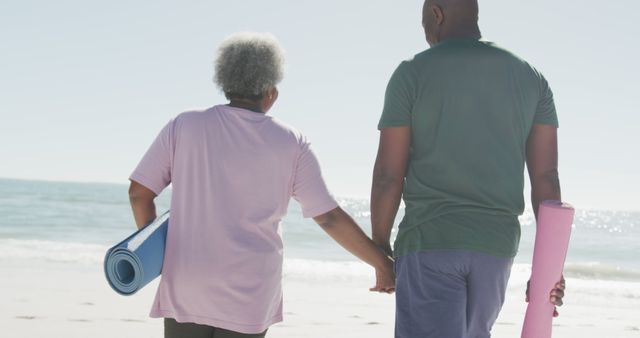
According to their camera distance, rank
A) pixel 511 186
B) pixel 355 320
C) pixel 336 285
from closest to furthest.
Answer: pixel 511 186 < pixel 355 320 < pixel 336 285

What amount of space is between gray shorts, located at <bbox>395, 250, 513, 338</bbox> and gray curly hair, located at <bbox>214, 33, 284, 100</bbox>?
0.74 m

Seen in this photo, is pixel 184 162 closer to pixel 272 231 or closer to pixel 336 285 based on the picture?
pixel 272 231

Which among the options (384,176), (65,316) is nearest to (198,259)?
Answer: (384,176)

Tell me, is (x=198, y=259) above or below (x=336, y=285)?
above

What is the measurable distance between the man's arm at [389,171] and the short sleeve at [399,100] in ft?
0.07

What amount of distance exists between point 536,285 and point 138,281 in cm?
118

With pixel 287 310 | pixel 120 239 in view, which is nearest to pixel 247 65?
pixel 287 310

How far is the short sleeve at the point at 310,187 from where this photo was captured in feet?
8.84

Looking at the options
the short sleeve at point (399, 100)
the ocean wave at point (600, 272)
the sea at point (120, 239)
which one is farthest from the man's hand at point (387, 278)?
the ocean wave at point (600, 272)

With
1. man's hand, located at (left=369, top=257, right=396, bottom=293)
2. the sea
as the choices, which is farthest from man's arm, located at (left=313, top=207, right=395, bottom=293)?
the sea

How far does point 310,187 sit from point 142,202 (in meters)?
0.55

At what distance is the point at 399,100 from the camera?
2586 millimetres

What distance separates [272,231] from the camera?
2600 millimetres

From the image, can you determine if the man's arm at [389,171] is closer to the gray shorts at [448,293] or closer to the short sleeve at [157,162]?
the gray shorts at [448,293]
